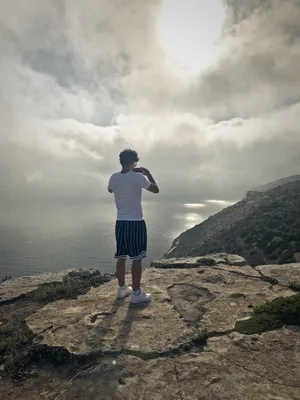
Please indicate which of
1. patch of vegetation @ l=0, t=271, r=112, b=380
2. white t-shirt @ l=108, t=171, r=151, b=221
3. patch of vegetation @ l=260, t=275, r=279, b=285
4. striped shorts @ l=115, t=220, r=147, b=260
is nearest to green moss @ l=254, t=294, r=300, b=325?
patch of vegetation @ l=260, t=275, r=279, b=285

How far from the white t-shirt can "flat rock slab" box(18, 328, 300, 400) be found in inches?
135

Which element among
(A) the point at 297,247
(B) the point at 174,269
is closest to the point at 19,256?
(A) the point at 297,247

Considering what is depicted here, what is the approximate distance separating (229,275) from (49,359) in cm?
612

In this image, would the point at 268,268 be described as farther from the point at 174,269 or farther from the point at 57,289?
the point at 57,289

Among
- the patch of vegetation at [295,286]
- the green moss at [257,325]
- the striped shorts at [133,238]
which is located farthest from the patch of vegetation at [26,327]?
the patch of vegetation at [295,286]

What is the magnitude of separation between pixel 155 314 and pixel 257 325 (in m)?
2.24

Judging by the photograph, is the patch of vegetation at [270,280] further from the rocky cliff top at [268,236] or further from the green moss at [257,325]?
the rocky cliff top at [268,236]

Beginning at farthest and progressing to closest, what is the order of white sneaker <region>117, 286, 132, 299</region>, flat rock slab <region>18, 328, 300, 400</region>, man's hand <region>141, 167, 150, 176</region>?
white sneaker <region>117, 286, 132, 299</region>, man's hand <region>141, 167, 150, 176</region>, flat rock slab <region>18, 328, 300, 400</region>

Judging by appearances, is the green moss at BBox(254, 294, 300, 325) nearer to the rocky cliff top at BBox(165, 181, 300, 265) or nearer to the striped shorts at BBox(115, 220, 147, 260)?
the striped shorts at BBox(115, 220, 147, 260)

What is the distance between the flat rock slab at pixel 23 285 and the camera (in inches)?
341

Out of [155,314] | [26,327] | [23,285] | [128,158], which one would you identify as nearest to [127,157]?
[128,158]

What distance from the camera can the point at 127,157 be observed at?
23.9ft

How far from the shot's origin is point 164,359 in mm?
4910

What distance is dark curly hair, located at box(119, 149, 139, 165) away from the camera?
23.9 feet
